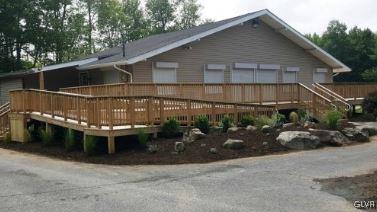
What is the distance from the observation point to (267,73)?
Result: 27.2m

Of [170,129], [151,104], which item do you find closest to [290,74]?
[170,129]

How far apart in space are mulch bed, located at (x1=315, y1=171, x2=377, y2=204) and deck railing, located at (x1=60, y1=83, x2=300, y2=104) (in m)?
9.21

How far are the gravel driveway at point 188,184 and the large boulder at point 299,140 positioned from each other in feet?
1.47

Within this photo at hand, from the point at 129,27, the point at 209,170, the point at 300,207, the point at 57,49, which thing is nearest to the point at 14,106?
the point at 209,170

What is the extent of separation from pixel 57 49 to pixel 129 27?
1961 cm

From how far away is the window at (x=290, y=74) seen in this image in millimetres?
28156

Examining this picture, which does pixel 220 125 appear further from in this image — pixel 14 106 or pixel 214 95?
pixel 14 106

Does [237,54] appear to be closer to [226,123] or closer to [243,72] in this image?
[243,72]

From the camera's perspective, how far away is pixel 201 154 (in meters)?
13.0

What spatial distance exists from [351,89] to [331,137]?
12.5 metres

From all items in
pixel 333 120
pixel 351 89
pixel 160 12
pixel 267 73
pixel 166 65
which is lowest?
pixel 333 120

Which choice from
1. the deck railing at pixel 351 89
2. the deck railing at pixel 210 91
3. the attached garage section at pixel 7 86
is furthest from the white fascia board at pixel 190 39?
the attached garage section at pixel 7 86

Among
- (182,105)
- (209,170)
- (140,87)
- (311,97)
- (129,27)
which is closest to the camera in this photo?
(209,170)

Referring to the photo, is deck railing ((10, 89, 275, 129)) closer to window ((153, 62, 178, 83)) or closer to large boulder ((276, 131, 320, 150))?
large boulder ((276, 131, 320, 150))
